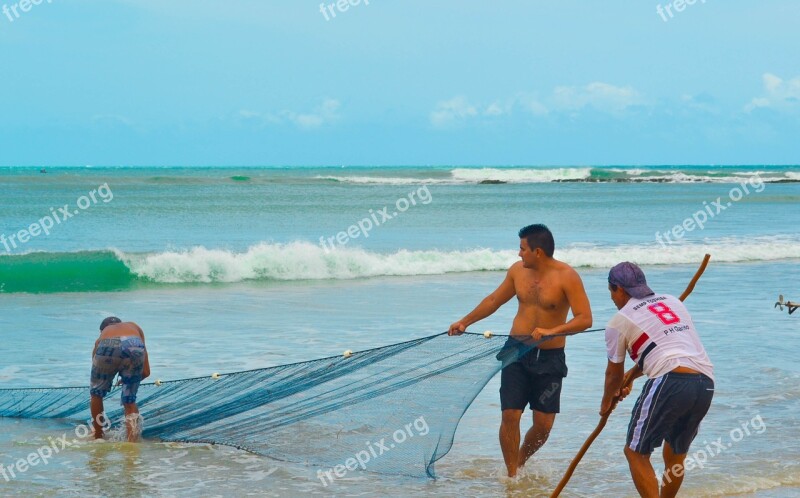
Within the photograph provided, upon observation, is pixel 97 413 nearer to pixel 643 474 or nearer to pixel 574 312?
pixel 574 312

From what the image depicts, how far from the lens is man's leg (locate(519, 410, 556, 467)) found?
202 inches

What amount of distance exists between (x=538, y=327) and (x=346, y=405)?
1.36 m

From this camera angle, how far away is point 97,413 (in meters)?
6.36

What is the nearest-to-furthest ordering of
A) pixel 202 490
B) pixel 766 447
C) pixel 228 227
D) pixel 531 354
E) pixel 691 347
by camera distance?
pixel 691 347, pixel 531 354, pixel 202 490, pixel 766 447, pixel 228 227

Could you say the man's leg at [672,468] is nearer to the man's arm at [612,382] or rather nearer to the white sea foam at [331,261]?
the man's arm at [612,382]

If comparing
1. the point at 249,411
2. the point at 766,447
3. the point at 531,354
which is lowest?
the point at 766,447

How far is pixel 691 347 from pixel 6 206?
3980cm

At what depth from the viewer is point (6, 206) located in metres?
39.7

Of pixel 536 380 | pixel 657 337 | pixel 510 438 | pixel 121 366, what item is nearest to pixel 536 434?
pixel 510 438

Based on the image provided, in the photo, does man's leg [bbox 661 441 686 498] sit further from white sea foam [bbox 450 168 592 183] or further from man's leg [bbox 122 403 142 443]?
white sea foam [bbox 450 168 592 183]

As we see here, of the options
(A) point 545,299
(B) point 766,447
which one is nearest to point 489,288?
(B) point 766,447

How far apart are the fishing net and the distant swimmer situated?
0.14 meters

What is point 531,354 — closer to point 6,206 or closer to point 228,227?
point 228,227

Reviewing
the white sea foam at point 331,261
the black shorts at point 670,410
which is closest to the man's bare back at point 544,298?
the black shorts at point 670,410
